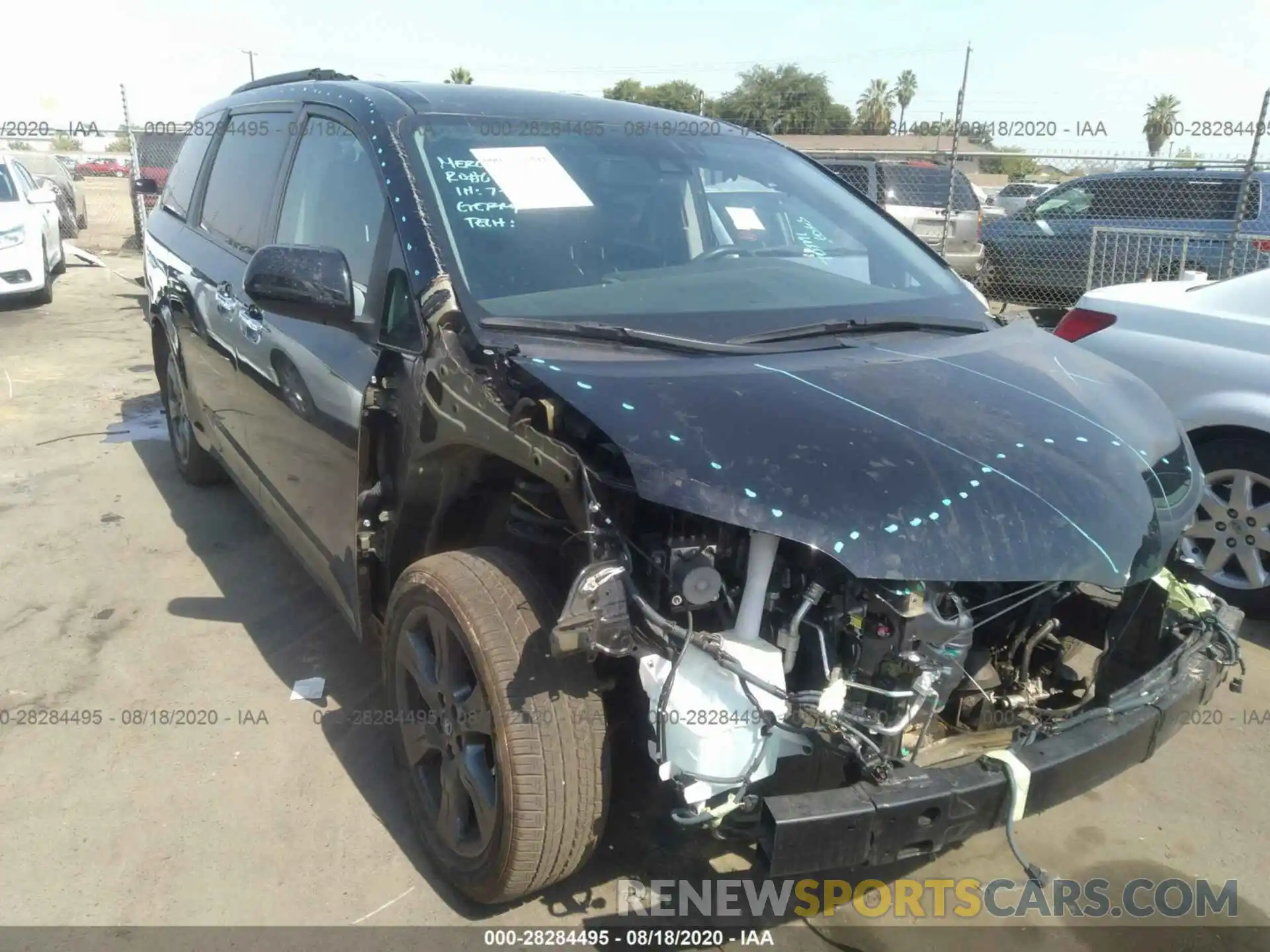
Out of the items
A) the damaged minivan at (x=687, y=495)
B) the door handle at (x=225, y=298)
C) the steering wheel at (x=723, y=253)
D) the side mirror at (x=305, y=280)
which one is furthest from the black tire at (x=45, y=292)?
the steering wheel at (x=723, y=253)

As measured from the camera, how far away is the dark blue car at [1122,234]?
340 inches

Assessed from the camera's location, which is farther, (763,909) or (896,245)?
(896,245)

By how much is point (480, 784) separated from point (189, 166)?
3888 mm

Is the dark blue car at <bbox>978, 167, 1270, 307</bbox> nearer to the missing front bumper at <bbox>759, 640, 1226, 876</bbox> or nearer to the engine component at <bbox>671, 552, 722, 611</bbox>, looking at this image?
the missing front bumper at <bbox>759, 640, 1226, 876</bbox>

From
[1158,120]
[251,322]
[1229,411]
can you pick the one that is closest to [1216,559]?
[1229,411]

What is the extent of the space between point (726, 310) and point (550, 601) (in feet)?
2.99

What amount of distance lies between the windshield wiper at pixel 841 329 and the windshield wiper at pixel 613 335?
81mm

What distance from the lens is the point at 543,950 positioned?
231cm

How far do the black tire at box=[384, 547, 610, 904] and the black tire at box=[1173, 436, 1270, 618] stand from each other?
2.90 metres

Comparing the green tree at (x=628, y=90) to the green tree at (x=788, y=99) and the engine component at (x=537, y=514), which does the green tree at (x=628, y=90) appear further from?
the engine component at (x=537, y=514)

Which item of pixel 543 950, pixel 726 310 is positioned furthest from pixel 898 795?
pixel 726 310

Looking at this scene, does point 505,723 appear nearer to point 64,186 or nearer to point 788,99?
point 64,186

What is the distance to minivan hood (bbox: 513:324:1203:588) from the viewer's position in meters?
1.83

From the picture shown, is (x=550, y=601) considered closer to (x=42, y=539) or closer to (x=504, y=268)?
(x=504, y=268)
